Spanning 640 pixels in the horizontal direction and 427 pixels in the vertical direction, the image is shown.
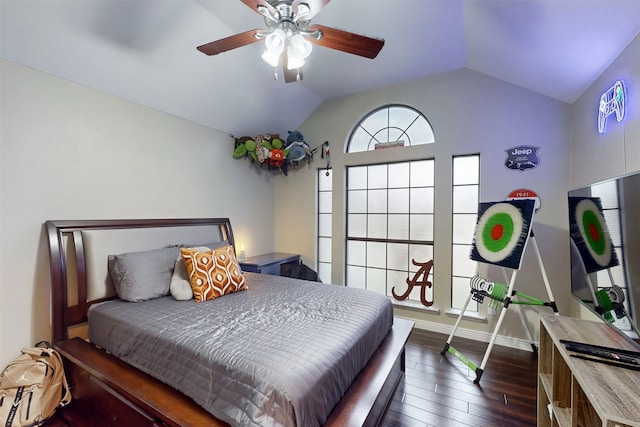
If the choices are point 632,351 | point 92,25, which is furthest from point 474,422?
point 92,25

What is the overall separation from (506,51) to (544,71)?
0.36m

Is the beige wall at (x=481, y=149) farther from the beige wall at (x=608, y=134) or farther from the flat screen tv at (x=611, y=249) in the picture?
the flat screen tv at (x=611, y=249)

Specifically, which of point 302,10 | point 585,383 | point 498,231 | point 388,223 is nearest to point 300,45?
point 302,10

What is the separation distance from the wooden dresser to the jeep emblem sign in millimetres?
1663

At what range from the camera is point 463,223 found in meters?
2.96

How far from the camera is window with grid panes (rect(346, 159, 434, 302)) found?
3.20 meters

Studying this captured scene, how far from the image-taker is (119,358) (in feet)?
5.44

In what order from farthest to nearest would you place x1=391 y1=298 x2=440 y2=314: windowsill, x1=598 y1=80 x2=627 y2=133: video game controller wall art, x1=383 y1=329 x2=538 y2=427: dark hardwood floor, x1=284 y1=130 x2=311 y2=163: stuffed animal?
x1=284 y1=130 x2=311 y2=163: stuffed animal → x1=391 y1=298 x2=440 y2=314: windowsill → x1=383 y1=329 x2=538 y2=427: dark hardwood floor → x1=598 y1=80 x2=627 y2=133: video game controller wall art

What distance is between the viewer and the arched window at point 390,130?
10.5ft

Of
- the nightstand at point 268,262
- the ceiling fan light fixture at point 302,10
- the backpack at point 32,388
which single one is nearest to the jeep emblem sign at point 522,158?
the ceiling fan light fixture at point 302,10

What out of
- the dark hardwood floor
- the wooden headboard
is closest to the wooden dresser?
the dark hardwood floor

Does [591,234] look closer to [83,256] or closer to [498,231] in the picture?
[498,231]

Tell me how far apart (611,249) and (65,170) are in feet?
11.5

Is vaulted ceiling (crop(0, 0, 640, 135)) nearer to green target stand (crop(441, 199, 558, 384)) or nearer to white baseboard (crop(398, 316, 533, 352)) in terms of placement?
green target stand (crop(441, 199, 558, 384))
